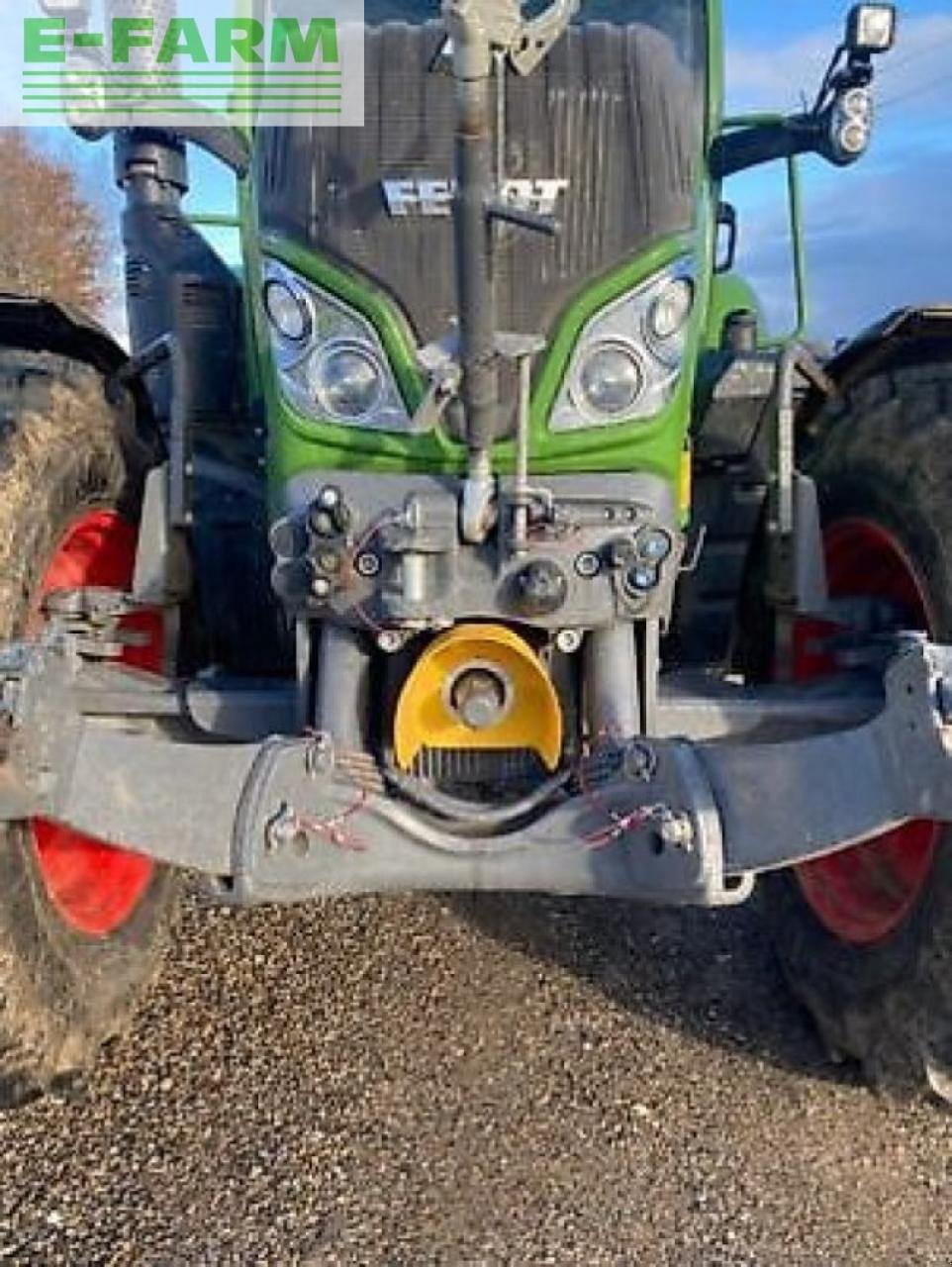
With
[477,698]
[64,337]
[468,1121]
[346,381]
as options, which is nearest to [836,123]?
[346,381]

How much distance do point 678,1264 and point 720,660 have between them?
177 centimetres

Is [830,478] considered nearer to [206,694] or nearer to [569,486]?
[569,486]

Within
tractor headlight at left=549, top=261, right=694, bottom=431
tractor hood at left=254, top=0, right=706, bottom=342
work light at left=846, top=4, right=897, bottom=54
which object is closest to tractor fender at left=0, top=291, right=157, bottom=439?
tractor hood at left=254, top=0, right=706, bottom=342

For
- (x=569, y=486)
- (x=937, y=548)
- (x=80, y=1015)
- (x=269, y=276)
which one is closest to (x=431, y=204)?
(x=269, y=276)

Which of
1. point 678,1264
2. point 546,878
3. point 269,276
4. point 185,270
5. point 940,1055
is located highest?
point 185,270

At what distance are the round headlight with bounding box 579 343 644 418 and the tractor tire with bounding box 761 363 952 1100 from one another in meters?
0.65

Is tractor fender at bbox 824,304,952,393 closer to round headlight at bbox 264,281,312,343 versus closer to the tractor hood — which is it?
the tractor hood

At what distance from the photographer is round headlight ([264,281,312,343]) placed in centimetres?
346

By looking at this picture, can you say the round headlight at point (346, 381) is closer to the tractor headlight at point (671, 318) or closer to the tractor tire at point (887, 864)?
the tractor headlight at point (671, 318)

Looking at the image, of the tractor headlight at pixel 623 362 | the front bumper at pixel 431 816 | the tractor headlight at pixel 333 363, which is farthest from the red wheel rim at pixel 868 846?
the tractor headlight at pixel 333 363

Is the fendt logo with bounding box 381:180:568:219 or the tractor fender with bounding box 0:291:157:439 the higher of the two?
the fendt logo with bounding box 381:180:568:219

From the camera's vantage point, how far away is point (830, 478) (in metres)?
3.95

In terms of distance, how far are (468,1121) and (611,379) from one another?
1584mm

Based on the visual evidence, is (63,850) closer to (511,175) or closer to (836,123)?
(511,175)
